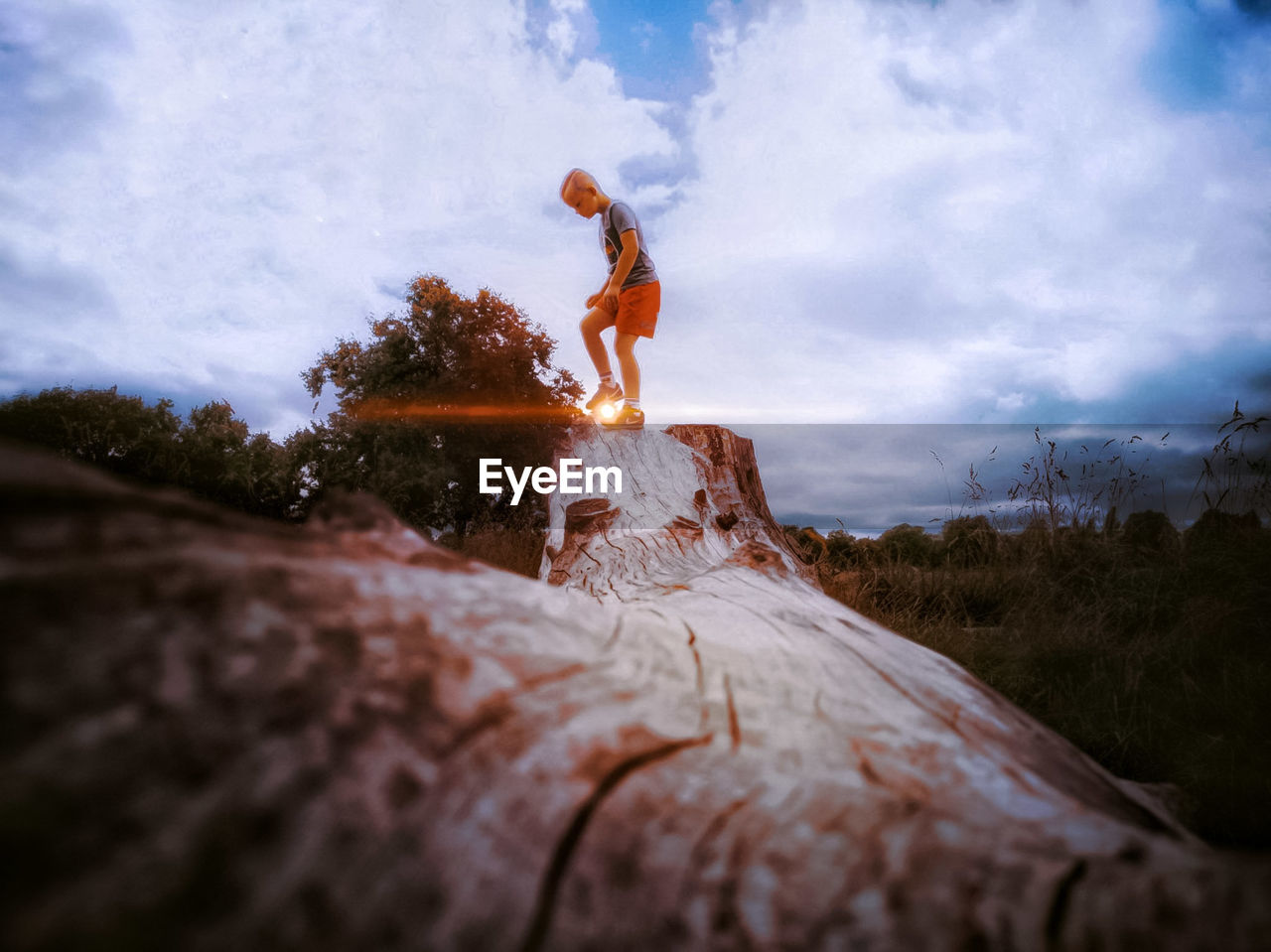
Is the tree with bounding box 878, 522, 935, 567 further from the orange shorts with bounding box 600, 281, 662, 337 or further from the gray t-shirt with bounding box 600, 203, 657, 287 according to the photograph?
the gray t-shirt with bounding box 600, 203, 657, 287

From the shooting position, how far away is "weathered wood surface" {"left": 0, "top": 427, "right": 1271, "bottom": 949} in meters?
0.45

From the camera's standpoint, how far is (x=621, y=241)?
530 centimetres

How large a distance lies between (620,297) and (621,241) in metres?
0.48

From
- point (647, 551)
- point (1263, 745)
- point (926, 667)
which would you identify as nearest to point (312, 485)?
point (647, 551)

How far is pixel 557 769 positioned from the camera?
636 millimetres

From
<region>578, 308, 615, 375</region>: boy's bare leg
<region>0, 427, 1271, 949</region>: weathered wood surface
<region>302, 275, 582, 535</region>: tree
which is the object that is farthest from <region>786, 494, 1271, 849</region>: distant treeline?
<region>302, 275, 582, 535</region>: tree

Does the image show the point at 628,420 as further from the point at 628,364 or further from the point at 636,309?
the point at 636,309

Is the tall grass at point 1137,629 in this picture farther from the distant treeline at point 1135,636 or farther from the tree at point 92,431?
the tree at point 92,431

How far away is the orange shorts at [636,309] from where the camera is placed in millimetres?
5402

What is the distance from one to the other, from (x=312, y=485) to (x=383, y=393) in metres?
1.61

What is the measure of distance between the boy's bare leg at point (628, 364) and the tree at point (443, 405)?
10.6 feet

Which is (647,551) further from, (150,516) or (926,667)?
(150,516)

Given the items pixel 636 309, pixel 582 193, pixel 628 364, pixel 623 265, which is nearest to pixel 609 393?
pixel 628 364

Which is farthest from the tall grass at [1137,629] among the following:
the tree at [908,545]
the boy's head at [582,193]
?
the boy's head at [582,193]
